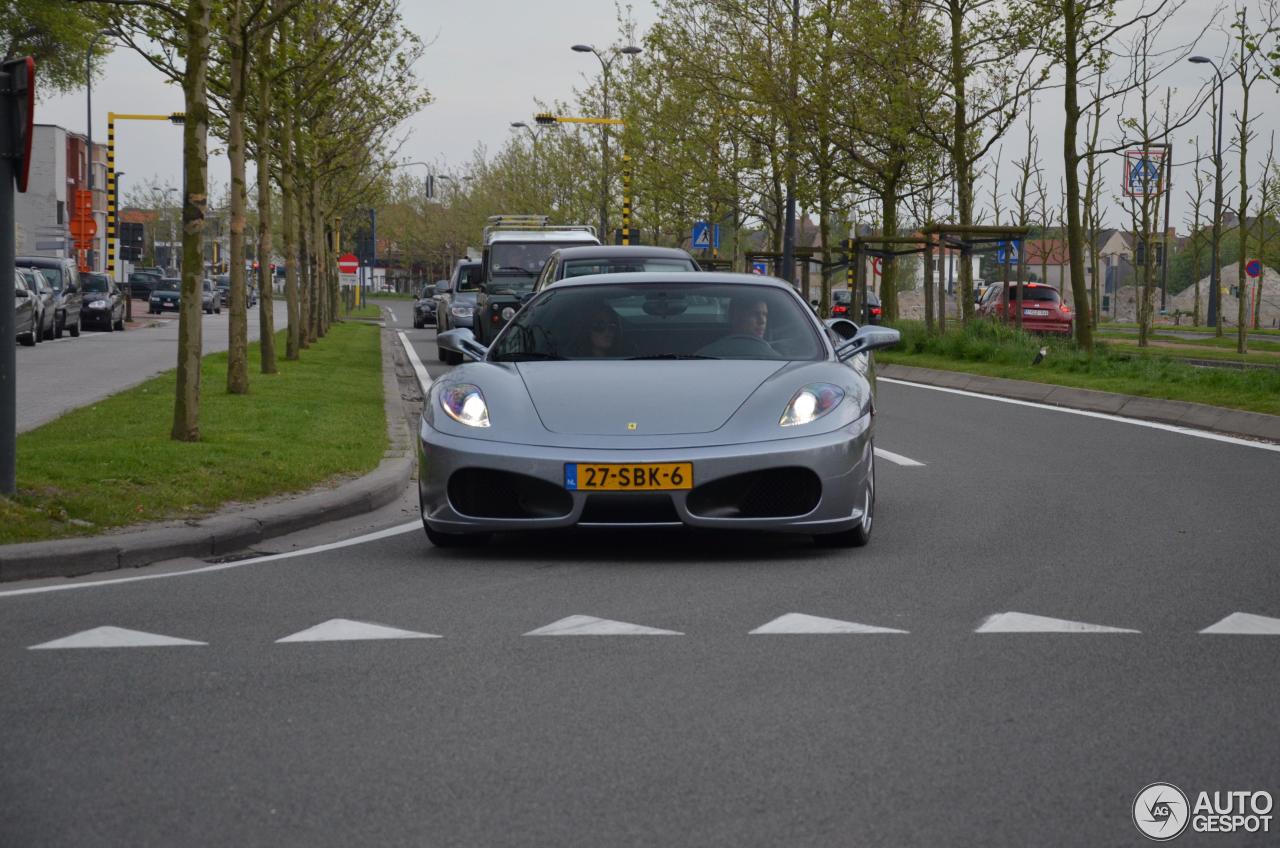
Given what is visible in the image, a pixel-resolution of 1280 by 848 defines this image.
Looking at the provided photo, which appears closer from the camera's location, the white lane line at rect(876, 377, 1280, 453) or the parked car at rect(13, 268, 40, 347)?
the white lane line at rect(876, 377, 1280, 453)

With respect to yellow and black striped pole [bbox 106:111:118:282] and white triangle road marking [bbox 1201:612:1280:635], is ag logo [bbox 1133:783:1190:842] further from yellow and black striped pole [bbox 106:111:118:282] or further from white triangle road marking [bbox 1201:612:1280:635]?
yellow and black striped pole [bbox 106:111:118:282]

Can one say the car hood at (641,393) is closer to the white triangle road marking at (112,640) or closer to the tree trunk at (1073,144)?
the white triangle road marking at (112,640)

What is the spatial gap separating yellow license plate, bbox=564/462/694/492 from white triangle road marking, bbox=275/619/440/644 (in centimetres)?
149

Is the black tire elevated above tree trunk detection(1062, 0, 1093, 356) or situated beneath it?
situated beneath

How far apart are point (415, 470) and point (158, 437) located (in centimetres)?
187

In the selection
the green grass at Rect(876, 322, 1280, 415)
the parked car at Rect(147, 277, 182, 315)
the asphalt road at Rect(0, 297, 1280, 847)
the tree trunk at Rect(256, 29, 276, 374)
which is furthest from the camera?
the parked car at Rect(147, 277, 182, 315)

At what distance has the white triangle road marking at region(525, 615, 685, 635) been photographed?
591 centimetres

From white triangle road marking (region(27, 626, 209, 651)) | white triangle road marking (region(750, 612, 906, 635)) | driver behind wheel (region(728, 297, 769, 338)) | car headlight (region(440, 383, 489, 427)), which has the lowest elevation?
white triangle road marking (region(27, 626, 209, 651))

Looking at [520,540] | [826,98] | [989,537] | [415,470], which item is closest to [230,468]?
[415,470]

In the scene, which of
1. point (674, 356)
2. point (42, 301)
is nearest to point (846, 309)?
point (42, 301)

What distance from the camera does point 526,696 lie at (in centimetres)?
495

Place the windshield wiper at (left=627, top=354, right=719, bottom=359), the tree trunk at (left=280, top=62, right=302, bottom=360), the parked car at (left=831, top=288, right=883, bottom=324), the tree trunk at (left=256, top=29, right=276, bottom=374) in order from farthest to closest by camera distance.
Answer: the parked car at (left=831, top=288, right=883, bottom=324)
the tree trunk at (left=280, top=62, right=302, bottom=360)
the tree trunk at (left=256, top=29, right=276, bottom=374)
the windshield wiper at (left=627, top=354, right=719, bottom=359)

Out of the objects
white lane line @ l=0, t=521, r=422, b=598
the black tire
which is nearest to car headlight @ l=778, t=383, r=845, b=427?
the black tire

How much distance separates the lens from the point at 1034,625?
6.03 metres
